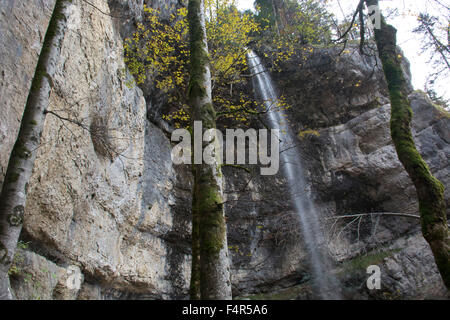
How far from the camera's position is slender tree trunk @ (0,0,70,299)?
354 centimetres

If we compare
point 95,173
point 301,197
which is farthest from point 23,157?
point 301,197

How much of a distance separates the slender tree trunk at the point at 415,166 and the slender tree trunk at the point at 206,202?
276cm

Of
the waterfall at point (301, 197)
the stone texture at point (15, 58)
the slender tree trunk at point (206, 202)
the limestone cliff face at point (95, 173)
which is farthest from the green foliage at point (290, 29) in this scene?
the stone texture at point (15, 58)

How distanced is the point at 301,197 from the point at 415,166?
9944 millimetres

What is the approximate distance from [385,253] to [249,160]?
7.06 metres

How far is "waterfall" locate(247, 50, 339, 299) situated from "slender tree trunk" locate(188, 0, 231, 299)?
7139 millimetres

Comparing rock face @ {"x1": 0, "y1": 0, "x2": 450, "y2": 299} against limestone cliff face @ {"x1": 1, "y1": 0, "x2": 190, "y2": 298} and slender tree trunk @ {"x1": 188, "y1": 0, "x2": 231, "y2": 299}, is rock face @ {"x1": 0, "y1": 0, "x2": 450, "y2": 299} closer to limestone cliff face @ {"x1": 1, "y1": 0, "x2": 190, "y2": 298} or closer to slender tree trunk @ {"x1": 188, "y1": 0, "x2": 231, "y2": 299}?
limestone cliff face @ {"x1": 1, "y1": 0, "x2": 190, "y2": 298}

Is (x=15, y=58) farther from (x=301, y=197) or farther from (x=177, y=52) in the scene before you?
(x=301, y=197)

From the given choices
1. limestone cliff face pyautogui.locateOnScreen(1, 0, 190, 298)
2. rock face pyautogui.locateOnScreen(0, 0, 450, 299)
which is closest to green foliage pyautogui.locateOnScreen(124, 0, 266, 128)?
rock face pyautogui.locateOnScreen(0, 0, 450, 299)

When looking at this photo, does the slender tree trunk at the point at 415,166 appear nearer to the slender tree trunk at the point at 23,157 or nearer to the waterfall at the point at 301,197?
the slender tree trunk at the point at 23,157

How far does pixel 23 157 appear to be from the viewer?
390 centimetres

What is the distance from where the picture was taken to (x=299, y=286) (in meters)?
12.5

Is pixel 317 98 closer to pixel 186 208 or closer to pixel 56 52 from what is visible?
pixel 186 208
